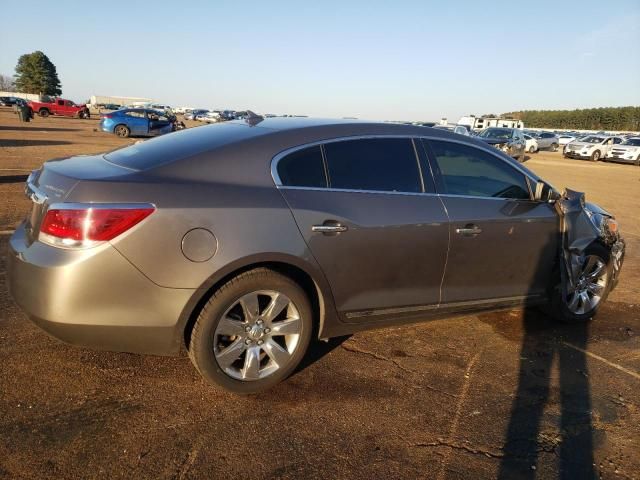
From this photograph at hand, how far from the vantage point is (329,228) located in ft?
9.90

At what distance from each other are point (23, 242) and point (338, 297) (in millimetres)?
1874

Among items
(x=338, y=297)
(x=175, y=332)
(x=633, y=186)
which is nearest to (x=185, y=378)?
(x=175, y=332)

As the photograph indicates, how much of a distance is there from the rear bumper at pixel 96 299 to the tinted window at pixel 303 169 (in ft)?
2.98

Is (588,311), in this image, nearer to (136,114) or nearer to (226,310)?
(226,310)

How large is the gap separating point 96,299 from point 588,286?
4132 mm

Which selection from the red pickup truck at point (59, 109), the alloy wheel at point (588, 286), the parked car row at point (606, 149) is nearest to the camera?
the alloy wheel at point (588, 286)

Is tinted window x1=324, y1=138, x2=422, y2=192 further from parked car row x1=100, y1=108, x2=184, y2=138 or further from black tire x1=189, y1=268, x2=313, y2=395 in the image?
parked car row x1=100, y1=108, x2=184, y2=138

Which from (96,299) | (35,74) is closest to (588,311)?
(96,299)

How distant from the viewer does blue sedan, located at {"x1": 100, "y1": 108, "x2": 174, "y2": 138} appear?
Answer: 26.0 m

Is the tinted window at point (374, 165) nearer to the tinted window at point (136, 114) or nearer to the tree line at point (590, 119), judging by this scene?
the tinted window at point (136, 114)

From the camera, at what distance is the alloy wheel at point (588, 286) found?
14.5 ft

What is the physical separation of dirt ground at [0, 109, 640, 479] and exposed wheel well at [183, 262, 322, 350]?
1.35 feet

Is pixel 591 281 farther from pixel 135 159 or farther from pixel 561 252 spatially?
pixel 135 159

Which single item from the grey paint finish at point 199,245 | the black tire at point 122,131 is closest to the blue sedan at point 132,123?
the black tire at point 122,131
